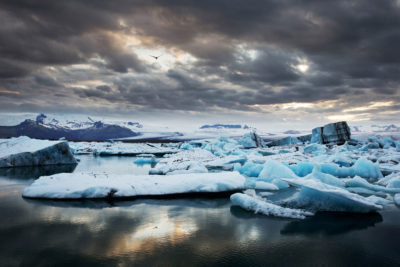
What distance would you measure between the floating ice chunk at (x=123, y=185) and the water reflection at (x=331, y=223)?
264 cm

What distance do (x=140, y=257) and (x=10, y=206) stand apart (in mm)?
4254

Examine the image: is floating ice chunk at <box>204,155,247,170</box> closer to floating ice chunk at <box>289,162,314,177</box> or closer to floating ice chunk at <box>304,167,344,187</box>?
floating ice chunk at <box>289,162,314,177</box>

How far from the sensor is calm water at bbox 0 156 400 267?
3188 millimetres

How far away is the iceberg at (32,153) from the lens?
12.7 m

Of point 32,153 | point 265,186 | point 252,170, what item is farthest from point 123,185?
point 32,153

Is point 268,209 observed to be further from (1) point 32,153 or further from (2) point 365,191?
(1) point 32,153

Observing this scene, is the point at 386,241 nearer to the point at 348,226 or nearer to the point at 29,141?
the point at 348,226

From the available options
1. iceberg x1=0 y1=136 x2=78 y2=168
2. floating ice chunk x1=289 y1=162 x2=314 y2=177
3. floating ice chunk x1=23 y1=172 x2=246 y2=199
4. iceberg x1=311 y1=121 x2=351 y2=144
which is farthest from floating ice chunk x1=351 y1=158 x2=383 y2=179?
iceberg x1=311 y1=121 x2=351 y2=144

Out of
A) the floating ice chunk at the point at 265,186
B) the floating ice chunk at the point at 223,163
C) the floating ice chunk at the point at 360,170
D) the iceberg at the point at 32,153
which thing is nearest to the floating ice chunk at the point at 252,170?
the floating ice chunk at the point at 265,186

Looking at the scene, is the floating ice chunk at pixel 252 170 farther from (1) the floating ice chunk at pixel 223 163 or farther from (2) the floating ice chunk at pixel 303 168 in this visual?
(1) the floating ice chunk at pixel 223 163

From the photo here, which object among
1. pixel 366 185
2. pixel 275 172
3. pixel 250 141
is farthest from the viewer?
pixel 250 141

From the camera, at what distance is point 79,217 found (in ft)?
15.8

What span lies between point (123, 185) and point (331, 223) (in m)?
4.87

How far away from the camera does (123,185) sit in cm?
648
